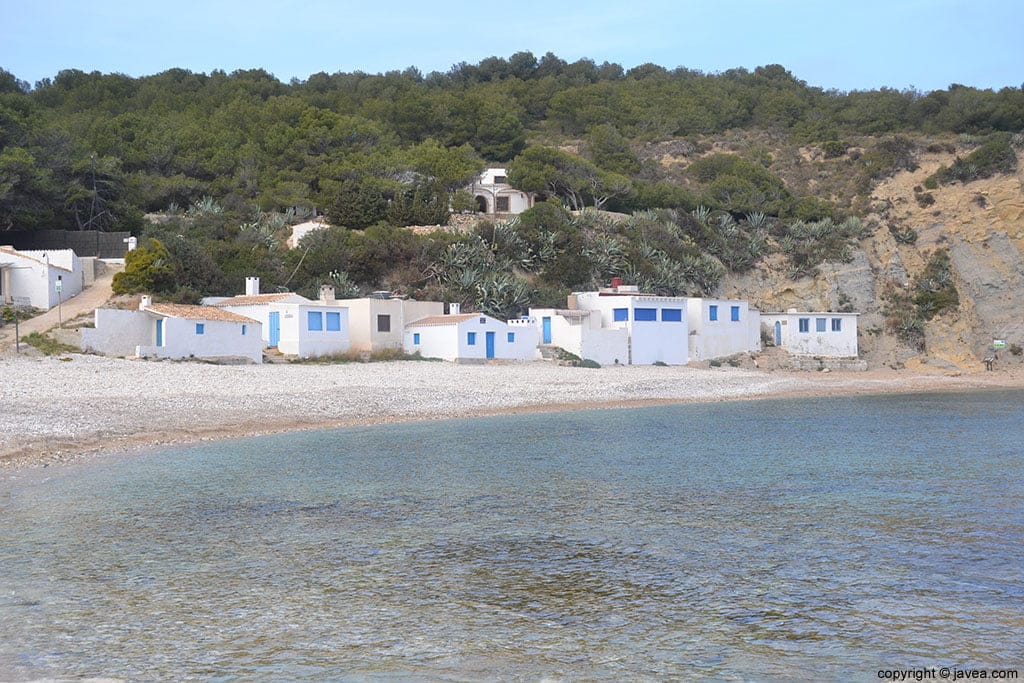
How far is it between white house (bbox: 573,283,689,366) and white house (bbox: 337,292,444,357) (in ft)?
26.7

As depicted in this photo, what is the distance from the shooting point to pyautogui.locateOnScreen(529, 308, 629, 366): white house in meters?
39.8

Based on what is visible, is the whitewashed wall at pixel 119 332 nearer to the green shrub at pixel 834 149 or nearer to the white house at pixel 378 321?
the white house at pixel 378 321

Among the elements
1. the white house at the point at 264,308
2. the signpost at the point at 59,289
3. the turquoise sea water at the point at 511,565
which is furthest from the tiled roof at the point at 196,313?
the turquoise sea water at the point at 511,565

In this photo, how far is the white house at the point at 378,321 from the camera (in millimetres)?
38531

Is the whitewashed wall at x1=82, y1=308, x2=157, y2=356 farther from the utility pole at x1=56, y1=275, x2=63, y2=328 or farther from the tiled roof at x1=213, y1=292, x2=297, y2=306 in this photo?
the tiled roof at x1=213, y1=292, x2=297, y2=306

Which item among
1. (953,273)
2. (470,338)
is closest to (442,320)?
(470,338)

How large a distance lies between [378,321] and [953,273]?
108ft

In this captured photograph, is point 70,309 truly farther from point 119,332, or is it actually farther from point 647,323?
point 647,323

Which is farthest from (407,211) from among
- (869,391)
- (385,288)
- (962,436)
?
(962,436)

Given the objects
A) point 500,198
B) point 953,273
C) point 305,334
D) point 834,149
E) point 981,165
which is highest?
point 834,149

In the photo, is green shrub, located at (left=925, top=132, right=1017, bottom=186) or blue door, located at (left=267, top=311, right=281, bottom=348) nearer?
blue door, located at (left=267, top=311, right=281, bottom=348)

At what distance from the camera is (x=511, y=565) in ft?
34.5

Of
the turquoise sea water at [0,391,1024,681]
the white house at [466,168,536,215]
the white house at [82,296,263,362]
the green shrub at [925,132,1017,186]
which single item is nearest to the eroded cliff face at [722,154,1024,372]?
the green shrub at [925,132,1017,186]

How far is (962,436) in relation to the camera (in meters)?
22.7
